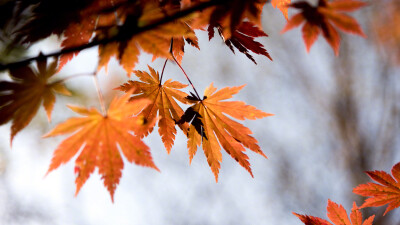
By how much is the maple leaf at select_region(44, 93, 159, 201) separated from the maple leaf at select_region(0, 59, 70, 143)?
9cm

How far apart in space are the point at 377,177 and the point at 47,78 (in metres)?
1.07

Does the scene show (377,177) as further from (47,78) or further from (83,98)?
(83,98)

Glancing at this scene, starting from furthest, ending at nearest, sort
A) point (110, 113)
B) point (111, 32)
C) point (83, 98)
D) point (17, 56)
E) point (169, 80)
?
point (83, 98)
point (17, 56)
point (169, 80)
point (110, 113)
point (111, 32)

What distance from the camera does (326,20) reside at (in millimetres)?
627

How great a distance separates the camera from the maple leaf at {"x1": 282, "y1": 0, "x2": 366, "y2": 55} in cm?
59

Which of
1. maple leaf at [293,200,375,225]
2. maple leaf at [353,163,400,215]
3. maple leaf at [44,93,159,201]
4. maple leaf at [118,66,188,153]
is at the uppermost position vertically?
maple leaf at [118,66,188,153]

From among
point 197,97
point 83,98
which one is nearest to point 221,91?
point 197,97

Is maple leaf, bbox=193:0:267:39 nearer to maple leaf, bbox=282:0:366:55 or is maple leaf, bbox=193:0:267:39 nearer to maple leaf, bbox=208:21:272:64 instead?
maple leaf, bbox=282:0:366:55

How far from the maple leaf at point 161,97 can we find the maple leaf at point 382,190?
2.18 feet

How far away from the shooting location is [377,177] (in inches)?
36.4

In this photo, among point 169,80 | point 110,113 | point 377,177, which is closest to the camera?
point 110,113

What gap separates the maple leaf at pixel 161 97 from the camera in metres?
0.97

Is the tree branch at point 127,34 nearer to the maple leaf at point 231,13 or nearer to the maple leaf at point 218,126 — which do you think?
the maple leaf at point 231,13

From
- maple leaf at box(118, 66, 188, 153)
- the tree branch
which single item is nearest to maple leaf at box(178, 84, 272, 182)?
maple leaf at box(118, 66, 188, 153)
